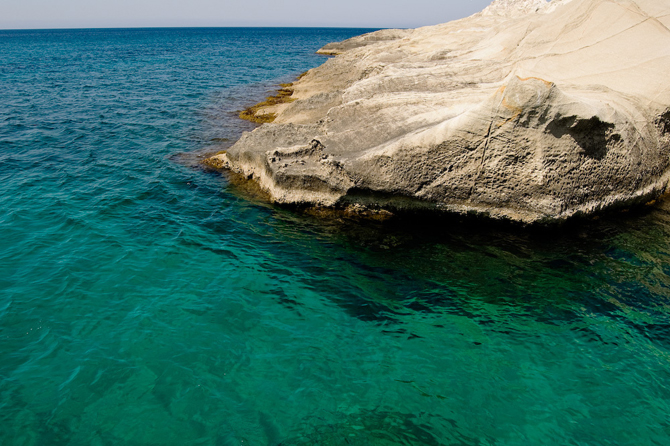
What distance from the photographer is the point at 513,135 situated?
37.9 feet

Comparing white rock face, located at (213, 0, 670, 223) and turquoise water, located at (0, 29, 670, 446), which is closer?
turquoise water, located at (0, 29, 670, 446)

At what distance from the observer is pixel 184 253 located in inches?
476

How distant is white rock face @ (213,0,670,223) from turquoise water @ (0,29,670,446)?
1.20 m

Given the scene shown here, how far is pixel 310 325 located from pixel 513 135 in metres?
7.86

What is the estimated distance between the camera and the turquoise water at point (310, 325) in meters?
7.25

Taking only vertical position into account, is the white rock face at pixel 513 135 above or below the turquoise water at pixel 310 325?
above

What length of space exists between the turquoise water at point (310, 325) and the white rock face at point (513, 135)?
3.93 ft

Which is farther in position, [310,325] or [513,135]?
[513,135]

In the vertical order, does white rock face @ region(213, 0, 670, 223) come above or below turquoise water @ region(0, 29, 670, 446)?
above

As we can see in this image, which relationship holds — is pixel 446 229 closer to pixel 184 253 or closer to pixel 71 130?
pixel 184 253

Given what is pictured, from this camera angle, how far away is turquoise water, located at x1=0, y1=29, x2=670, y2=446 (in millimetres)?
7250

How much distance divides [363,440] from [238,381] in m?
2.73

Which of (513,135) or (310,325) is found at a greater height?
(513,135)

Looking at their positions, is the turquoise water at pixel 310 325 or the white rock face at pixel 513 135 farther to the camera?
the white rock face at pixel 513 135
